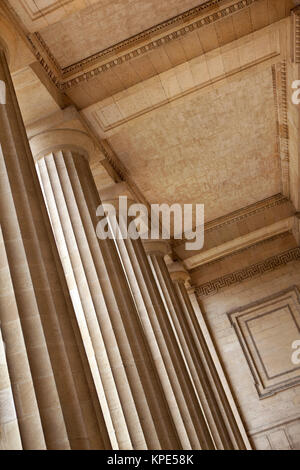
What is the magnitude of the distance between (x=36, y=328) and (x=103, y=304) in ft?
13.6

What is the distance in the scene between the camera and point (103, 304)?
9.40 meters

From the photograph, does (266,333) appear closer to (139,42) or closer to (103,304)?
(103,304)

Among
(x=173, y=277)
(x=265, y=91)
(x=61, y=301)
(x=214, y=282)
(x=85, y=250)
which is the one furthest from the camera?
(x=214, y=282)

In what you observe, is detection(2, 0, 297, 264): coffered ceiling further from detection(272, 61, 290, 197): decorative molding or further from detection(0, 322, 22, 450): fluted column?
detection(0, 322, 22, 450): fluted column

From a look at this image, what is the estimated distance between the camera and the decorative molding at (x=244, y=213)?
20.4m

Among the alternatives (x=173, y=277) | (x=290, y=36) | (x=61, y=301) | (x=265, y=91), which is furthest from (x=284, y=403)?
(x=61, y=301)

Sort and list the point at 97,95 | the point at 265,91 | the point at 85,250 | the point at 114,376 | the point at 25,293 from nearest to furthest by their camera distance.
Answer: the point at 25,293, the point at 114,376, the point at 85,250, the point at 97,95, the point at 265,91

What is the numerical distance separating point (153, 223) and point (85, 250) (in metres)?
9.35

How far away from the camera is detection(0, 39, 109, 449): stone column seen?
192 inches

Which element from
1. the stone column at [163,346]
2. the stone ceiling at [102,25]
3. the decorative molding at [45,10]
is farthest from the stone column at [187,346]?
the decorative molding at [45,10]

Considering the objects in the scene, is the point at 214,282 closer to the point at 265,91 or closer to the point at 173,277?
the point at 173,277

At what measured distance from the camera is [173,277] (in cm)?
2105

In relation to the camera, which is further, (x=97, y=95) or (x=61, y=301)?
(x=97, y=95)

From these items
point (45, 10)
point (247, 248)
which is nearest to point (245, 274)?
point (247, 248)
